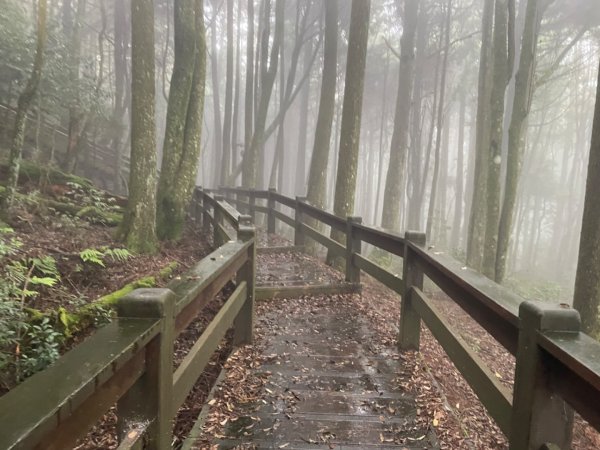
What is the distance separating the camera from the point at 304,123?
31.8 meters

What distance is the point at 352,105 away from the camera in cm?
985

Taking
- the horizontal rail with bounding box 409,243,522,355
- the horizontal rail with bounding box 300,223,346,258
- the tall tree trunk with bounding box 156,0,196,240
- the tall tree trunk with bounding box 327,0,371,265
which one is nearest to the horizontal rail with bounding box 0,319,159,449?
the horizontal rail with bounding box 409,243,522,355

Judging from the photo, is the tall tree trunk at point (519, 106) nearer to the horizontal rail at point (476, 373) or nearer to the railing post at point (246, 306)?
the horizontal rail at point (476, 373)

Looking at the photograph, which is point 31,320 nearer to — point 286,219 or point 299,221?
point 299,221

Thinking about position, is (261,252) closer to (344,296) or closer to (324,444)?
(344,296)

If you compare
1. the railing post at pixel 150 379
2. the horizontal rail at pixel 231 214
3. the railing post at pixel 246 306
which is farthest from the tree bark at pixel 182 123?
the railing post at pixel 150 379

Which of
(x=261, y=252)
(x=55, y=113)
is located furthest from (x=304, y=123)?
(x=261, y=252)

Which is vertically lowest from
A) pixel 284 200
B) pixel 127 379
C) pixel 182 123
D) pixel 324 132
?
pixel 127 379

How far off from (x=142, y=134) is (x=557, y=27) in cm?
1965

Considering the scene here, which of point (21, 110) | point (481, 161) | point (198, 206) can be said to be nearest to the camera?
point (21, 110)

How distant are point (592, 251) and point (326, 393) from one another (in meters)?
3.95

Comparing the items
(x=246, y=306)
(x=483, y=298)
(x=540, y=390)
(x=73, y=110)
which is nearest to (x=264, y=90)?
(x=73, y=110)

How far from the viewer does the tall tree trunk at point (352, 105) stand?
9.80m

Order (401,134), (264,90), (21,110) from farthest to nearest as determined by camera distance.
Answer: (264,90) < (401,134) < (21,110)
